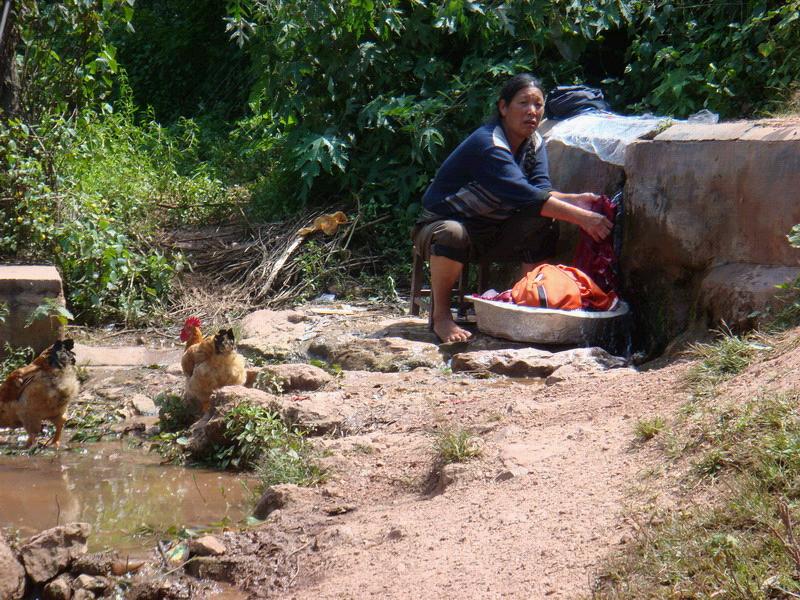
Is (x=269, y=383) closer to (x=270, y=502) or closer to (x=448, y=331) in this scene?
(x=448, y=331)

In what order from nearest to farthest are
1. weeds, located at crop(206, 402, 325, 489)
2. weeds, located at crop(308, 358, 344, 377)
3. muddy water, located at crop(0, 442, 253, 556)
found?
muddy water, located at crop(0, 442, 253, 556), weeds, located at crop(206, 402, 325, 489), weeds, located at crop(308, 358, 344, 377)

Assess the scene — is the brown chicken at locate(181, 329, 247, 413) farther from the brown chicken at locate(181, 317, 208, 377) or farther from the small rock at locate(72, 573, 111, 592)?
the small rock at locate(72, 573, 111, 592)

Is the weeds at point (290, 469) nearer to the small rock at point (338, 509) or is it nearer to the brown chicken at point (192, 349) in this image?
the small rock at point (338, 509)

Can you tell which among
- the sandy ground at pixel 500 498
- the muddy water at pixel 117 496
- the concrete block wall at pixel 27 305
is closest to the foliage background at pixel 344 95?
the concrete block wall at pixel 27 305

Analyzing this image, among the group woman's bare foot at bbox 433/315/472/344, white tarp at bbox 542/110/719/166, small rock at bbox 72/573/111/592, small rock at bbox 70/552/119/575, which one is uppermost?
white tarp at bbox 542/110/719/166

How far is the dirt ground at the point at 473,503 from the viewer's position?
3418 mm

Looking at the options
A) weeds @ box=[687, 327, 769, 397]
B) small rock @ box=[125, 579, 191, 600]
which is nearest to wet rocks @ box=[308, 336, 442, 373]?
weeds @ box=[687, 327, 769, 397]

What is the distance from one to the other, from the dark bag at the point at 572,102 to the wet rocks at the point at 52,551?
5.43 m

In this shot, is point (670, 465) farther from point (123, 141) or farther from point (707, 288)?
point (123, 141)

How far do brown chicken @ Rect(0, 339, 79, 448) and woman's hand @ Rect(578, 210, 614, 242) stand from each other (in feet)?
11.0

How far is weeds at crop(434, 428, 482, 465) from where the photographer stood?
449 cm

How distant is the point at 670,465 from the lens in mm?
3809

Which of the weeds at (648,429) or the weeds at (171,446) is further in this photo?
the weeds at (171,446)

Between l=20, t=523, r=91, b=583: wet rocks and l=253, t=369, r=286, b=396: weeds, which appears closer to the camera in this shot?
l=20, t=523, r=91, b=583: wet rocks
